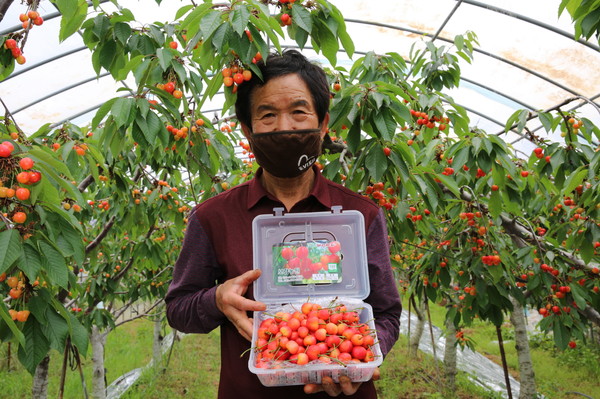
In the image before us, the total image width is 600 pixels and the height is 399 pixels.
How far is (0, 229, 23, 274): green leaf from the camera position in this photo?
121cm

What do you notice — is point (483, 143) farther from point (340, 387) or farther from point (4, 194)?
point (4, 194)

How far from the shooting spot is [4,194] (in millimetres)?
1315

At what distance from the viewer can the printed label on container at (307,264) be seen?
1.56 m

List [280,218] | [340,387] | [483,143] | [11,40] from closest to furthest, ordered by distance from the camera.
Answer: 1. [340,387]
2. [280,218]
3. [11,40]
4. [483,143]

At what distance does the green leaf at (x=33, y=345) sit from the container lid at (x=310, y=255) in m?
0.70

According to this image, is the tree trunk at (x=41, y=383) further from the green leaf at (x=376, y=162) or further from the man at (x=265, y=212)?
the green leaf at (x=376, y=162)

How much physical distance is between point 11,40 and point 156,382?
817 centimetres

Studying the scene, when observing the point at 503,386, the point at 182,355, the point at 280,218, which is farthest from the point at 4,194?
the point at 182,355

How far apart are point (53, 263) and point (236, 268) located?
57cm

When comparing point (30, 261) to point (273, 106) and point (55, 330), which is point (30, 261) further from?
point (273, 106)

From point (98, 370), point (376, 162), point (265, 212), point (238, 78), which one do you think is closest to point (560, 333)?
point (376, 162)

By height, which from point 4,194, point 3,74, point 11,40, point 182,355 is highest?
point 11,40

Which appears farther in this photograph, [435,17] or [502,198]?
[435,17]

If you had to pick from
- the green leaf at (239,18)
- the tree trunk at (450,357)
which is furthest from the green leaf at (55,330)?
the tree trunk at (450,357)
